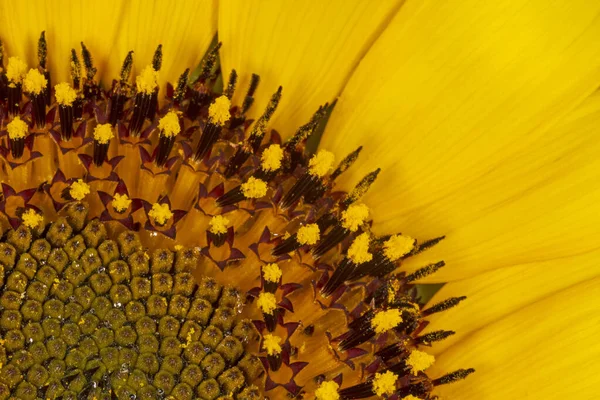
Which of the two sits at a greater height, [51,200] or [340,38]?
[340,38]

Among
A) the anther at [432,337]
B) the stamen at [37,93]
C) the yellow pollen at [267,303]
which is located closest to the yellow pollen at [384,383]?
the anther at [432,337]

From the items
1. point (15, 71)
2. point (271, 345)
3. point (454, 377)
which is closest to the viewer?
point (271, 345)

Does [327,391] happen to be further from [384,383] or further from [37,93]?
[37,93]

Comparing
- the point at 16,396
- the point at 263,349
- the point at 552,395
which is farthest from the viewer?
the point at 552,395

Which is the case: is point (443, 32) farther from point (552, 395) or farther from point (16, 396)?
point (16, 396)

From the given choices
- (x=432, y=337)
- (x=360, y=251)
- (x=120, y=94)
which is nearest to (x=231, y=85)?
(x=120, y=94)

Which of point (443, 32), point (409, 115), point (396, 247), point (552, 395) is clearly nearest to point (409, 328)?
point (396, 247)

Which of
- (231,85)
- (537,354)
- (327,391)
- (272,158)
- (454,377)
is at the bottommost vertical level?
(327,391)
